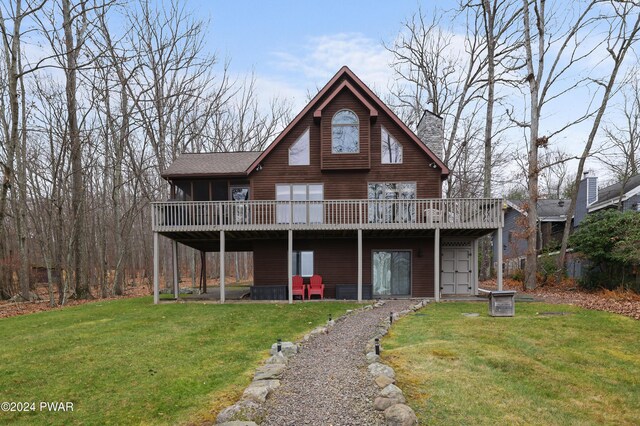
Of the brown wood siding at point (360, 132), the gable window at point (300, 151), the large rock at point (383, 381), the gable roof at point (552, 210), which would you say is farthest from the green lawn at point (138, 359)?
the gable roof at point (552, 210)

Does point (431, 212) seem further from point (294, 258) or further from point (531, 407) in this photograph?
point (531, 407)

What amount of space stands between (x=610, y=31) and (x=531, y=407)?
21.4 m

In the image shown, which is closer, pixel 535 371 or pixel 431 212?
pixel 535 371

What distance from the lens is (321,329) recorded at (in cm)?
952

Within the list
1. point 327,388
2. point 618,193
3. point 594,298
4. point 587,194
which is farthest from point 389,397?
point 587,194

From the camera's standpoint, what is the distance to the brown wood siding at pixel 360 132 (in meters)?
16.5

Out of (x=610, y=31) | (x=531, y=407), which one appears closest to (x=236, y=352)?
(x=531, y=407)

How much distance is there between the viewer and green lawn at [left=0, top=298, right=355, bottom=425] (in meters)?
5.24

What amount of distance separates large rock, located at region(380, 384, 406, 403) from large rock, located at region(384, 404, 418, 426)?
0.30m

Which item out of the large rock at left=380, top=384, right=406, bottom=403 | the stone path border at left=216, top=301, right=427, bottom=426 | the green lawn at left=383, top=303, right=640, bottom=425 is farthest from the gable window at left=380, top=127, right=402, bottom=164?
the large rock at left=380, top=384, right=406, bottom=403

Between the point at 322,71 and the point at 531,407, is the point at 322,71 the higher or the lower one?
the higher one

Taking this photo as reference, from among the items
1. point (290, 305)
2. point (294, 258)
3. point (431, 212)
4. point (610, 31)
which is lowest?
point (290, 305)

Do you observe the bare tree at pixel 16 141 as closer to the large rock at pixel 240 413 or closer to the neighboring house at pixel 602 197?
the large rock at pixel 240 413

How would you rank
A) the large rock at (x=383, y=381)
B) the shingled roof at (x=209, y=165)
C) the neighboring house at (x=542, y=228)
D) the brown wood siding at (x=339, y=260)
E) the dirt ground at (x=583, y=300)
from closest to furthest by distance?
the large rock at (x=383, y=381) < the dirt ground at (x=583, y=300) < the brown wood siding at (x=339, y=260) < the shingled roof at (x=209, y=165) < the neighboring house at (x=542, y=228)
